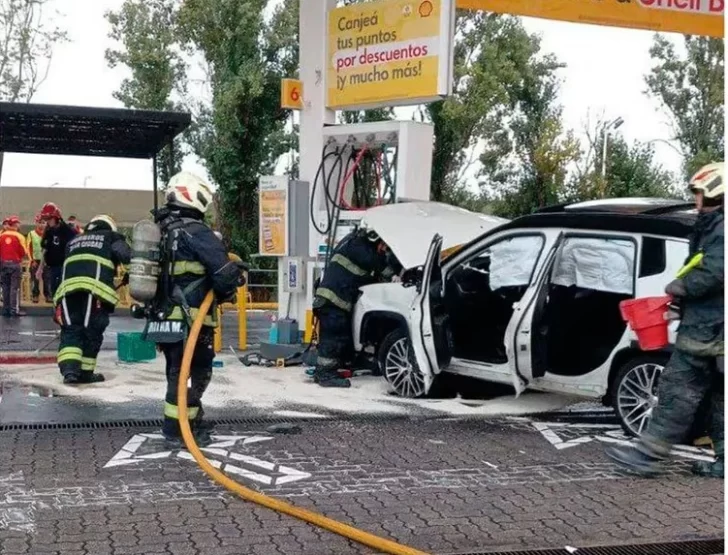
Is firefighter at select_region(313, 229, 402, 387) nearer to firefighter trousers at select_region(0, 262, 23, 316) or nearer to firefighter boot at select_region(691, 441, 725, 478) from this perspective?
firefighter boot at select_region(691, 441, 725, 478)

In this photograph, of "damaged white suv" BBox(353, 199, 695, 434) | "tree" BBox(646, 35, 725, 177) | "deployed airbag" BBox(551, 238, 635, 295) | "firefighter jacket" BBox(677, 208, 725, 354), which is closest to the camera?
"firefighter jacket" BBox(677, 208, 725, 354)

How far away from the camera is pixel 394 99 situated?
10.9 m

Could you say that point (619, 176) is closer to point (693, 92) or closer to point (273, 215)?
point (693, 92)

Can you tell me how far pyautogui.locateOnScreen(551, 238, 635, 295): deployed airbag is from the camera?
7340 mm

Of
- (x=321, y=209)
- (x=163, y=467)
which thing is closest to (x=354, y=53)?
(x=321, y=209)

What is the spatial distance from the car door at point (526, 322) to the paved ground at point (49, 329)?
18.9 ft

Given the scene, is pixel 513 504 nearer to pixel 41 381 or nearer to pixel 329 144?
pixel 41 381

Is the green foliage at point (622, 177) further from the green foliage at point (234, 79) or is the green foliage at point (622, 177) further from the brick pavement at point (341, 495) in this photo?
the brick pavement at point (341, 495)

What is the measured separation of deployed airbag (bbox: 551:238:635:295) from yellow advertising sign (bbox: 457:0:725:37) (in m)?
4.49

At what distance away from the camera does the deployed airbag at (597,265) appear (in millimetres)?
7340

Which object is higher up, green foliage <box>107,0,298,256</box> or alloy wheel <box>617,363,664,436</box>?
green foliage <box>107,0,298,256</box>

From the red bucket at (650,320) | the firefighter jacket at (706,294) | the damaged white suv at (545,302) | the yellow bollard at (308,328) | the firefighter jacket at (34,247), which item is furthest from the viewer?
the firefighter jacket at (34,247)

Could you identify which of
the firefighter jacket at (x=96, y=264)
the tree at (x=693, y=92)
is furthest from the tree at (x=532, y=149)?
the firefighter jacket at (x=96, y=264)

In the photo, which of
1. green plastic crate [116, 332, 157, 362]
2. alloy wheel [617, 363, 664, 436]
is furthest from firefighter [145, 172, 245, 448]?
green plastic crate [116, 332, 157, 362]
